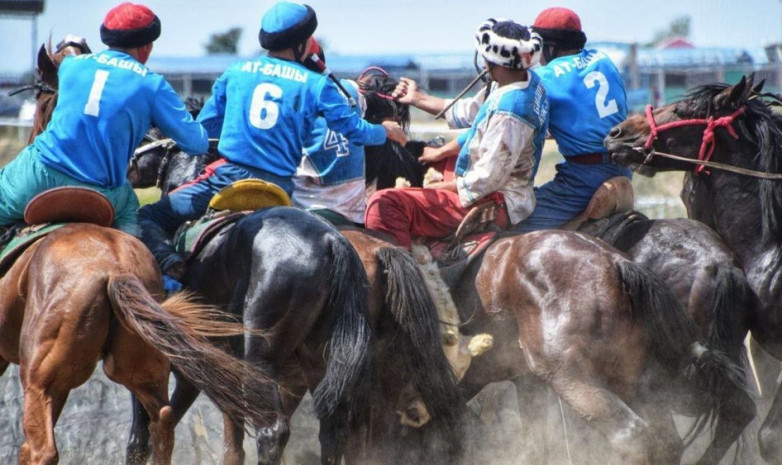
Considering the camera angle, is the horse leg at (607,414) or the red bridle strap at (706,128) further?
the red bridle strap at (706,128)

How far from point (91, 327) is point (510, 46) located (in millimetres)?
2865

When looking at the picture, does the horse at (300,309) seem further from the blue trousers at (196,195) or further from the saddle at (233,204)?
the blue trousers at (196,195)

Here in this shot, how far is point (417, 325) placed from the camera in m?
5.54

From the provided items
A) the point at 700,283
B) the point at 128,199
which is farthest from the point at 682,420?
the point at 128,199

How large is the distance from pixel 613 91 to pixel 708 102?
0.74m

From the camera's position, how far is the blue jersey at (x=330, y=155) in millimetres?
6445

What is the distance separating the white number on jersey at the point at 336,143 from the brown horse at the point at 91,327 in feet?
5.81

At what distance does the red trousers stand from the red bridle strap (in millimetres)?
997

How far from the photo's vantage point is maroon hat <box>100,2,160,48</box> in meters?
5.60

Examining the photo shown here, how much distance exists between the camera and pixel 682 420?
784 centimetres

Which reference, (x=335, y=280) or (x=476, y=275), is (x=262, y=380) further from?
(x=476, y=275)

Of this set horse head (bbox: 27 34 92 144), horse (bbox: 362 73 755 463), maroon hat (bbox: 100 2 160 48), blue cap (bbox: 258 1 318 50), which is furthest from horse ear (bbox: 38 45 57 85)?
horse (bbox: 362 73 755 463)

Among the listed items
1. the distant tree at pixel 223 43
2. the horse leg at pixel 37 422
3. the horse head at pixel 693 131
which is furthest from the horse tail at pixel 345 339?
the distant tree at pixel 223 43

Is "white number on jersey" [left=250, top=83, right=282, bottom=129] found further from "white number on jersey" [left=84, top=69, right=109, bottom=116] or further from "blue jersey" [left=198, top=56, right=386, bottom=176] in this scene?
"white number on jersey" [left=84, top=69, right=109, bottom=116]
